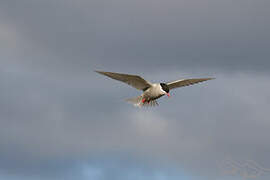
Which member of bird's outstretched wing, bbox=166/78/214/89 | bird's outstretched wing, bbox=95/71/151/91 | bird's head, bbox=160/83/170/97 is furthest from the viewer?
bird's outstretched wing, bbox=166/78/214/89

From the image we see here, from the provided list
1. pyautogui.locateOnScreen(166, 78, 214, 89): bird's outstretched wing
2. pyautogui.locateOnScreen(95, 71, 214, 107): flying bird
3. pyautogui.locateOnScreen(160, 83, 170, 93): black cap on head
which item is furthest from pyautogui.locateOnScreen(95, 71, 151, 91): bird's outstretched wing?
pyautogui.locateOnScreen(166, 78, 214, 89): bird's outstretched wing

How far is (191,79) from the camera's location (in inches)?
2445

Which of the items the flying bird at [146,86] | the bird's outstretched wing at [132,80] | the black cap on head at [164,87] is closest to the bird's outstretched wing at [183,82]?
the flying bird at [146,86]

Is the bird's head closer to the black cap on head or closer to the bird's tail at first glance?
the black cap on head

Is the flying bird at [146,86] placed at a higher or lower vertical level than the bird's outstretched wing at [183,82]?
lower

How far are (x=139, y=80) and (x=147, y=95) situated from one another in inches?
66.4

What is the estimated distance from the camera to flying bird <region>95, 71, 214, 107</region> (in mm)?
58909

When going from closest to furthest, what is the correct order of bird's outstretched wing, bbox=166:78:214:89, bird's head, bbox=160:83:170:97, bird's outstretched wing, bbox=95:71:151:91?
bird's outstretched wing, bbox=95:71:151:91 → bird's head, bbox=160:83:170:97 → bird's outstretched wing, bbox=166:78:214:89

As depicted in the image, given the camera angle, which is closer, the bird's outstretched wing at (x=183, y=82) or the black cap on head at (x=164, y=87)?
the black cap on head at (x=164, y=87)

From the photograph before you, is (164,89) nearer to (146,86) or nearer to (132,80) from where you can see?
(146,86)

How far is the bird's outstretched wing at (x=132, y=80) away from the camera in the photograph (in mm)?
58444

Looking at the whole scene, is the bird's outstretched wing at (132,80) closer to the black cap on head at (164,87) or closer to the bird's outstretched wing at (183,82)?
the black cap on head at (164,87)

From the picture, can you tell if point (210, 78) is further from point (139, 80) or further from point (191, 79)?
point (139, 80)

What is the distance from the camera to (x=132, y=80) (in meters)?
59.5
